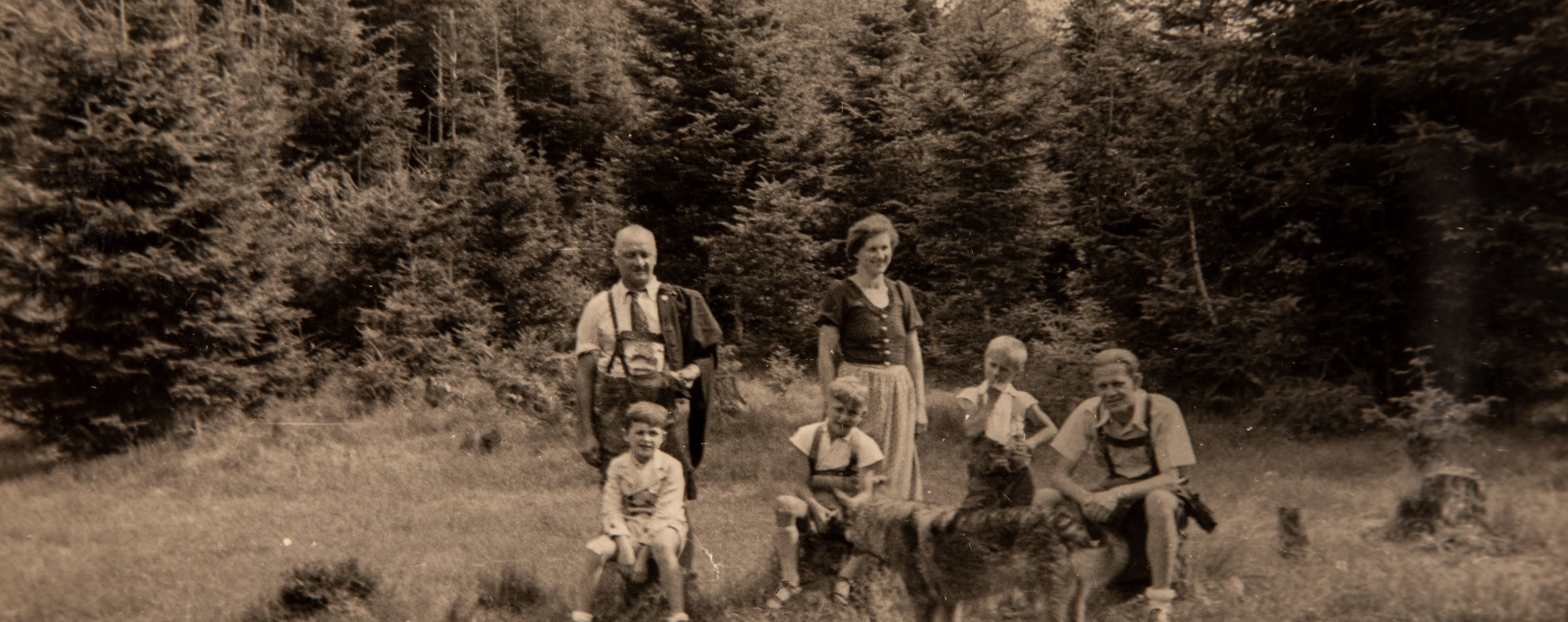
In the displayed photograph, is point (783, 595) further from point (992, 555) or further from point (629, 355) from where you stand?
point (629, 355)

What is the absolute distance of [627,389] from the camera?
4.54 meters

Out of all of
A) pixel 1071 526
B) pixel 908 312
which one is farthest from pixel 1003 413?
pixel 1071 526

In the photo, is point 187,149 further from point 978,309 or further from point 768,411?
point 978,309

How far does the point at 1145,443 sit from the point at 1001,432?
809 mm

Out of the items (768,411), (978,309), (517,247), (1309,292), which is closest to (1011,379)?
(1309,292)

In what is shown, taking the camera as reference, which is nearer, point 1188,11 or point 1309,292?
point 1309,292

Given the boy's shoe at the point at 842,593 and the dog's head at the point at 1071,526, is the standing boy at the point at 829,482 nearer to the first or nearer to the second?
the boy's shoe at the point at 842,593

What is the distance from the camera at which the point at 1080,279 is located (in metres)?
10.3

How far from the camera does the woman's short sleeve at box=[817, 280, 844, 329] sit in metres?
4.96

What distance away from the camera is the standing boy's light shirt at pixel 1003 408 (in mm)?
5094

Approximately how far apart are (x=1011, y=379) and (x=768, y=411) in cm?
600

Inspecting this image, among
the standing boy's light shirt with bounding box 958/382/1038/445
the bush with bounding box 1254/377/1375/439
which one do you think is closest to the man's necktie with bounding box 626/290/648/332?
the standing boy's light shirt with bounding box 958/382/1038/445

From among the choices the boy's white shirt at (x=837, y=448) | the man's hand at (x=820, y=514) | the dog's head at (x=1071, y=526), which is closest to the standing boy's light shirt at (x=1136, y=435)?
the dog's head at (x=1071, y=526)

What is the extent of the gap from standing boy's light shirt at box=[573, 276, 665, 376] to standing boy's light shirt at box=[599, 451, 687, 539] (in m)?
0.48
